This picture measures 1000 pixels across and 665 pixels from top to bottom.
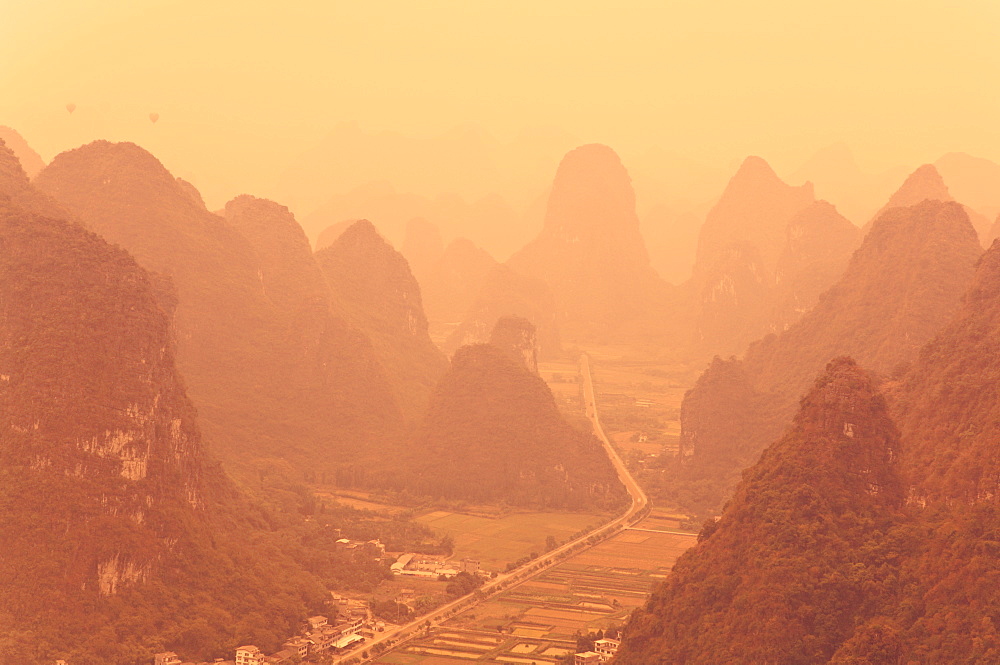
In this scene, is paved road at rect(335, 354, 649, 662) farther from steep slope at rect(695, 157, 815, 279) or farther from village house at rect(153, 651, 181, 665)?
steep slope at rect(695, 157, 815, 279)

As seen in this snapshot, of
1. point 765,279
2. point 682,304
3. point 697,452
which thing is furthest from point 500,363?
point 682,304

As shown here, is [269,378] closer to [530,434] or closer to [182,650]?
[530,434]

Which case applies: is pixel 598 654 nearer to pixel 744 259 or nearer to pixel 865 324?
pixel 865 324

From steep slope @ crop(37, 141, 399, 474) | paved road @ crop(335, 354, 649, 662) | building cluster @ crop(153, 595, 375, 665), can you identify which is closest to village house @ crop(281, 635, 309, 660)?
building cluster @ crop(153, 595, 375, 665)

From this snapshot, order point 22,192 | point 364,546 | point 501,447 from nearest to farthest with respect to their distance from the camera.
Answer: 1. point 364,546
2. point 22,192
3. point 501,447

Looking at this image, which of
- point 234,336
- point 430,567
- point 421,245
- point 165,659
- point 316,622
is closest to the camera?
point 165,659

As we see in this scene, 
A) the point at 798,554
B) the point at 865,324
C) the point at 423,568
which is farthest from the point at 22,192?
the point at 865,324
